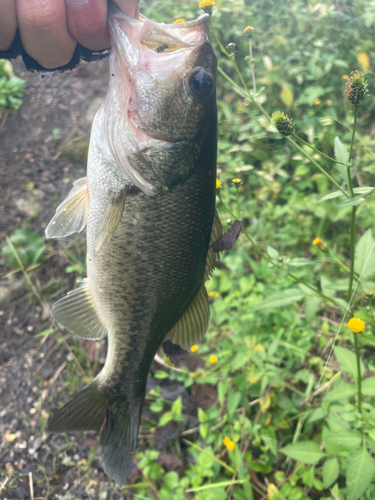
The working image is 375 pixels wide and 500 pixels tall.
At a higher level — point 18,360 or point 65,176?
point 65,176

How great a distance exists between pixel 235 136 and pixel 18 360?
290cm

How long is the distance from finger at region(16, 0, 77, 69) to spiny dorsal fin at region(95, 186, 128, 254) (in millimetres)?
633

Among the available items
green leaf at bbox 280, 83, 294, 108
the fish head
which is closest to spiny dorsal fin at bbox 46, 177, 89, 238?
the fish head

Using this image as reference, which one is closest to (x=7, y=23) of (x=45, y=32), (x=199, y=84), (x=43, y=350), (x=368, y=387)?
(x=45, y=32)

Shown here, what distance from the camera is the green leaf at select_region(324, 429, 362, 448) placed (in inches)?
52.0

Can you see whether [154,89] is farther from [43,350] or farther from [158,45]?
[43,350]

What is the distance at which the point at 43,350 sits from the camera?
258 centimetres

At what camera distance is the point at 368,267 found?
149 cm

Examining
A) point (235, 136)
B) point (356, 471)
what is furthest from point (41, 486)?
point (235, 136)

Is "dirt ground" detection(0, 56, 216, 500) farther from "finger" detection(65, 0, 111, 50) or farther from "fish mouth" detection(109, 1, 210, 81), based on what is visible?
"fish mouth" detection(109, 1, 210, 81)

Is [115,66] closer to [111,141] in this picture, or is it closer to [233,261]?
[111,141]

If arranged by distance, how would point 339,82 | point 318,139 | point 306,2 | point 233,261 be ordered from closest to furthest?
point 233,261, point 318,139, point 339,82, point 306,2

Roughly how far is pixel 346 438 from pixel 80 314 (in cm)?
131

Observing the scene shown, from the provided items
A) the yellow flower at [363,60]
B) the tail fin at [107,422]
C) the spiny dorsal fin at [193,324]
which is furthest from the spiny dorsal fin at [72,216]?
the yellow flower at [363,60]
